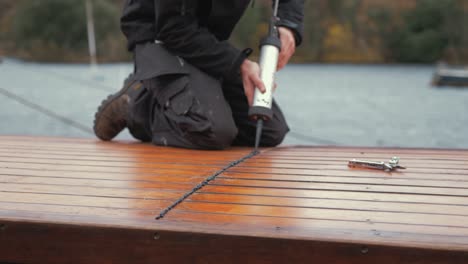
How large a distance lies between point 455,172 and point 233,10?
1443 millimetres

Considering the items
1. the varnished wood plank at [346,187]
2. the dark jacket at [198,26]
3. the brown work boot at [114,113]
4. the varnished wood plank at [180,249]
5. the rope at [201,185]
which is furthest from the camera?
the brown work boot at [114,113]

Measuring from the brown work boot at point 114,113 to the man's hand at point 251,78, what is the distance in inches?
28.5

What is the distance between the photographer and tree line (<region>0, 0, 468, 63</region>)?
5044cm

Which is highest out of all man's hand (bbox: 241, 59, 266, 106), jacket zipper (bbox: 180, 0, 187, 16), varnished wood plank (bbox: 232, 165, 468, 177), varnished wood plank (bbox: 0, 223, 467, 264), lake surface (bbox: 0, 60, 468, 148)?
jacket zipper (bbox: 180, 0, 187, 16)

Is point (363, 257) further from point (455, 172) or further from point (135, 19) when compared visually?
point (135, 19)

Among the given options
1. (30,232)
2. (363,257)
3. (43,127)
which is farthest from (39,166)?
(43,127)

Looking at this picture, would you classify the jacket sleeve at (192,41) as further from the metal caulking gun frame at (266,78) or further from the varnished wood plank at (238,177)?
the varnished wood plank at (238,177)

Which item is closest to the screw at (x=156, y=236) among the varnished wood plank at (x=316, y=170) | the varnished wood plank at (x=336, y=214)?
the varnished wood plank at (x=336, y=214)

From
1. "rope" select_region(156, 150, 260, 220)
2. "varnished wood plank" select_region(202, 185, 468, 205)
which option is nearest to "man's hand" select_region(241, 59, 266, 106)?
"rope" select_region(156, 150, 260, 220)

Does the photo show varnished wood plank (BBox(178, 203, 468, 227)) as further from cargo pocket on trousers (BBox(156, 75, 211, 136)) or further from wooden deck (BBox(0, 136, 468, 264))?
cargo pocket on trousers (BBox(156, 75, 211, 136))

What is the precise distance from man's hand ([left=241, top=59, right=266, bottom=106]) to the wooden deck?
50cm

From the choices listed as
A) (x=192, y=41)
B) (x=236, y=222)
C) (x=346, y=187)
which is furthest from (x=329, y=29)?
(x=236, y=222)

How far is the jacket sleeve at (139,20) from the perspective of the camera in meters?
3.31

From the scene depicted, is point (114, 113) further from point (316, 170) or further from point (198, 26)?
point (316, 170)
